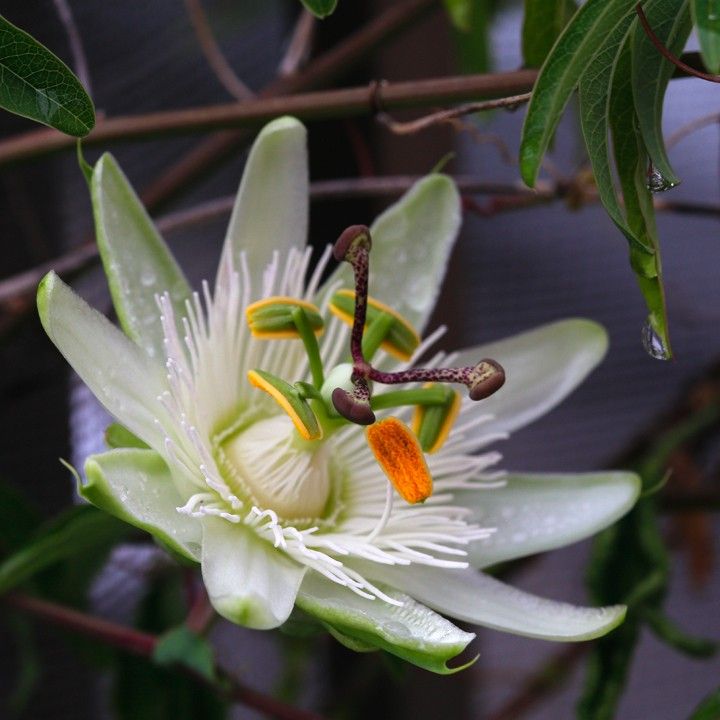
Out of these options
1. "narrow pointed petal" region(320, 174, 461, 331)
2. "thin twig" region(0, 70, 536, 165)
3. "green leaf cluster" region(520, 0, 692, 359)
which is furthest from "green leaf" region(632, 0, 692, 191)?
"narrow pointed petal" region(320, 174, 461, 331)

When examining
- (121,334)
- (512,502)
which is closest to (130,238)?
(121,334)

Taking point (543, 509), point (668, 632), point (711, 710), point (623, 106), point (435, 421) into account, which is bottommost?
point (668, 632)

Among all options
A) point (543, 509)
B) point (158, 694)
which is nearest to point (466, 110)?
point (543, 509)

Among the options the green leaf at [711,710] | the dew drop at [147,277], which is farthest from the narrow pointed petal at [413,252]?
the green leaf at [711,710]

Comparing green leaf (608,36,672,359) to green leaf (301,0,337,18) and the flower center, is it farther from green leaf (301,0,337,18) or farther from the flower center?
the flower center

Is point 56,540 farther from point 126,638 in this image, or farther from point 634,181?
point 634,181

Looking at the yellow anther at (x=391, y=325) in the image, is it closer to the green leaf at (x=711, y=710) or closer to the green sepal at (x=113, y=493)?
the green sepal at (x=113, y=493)
